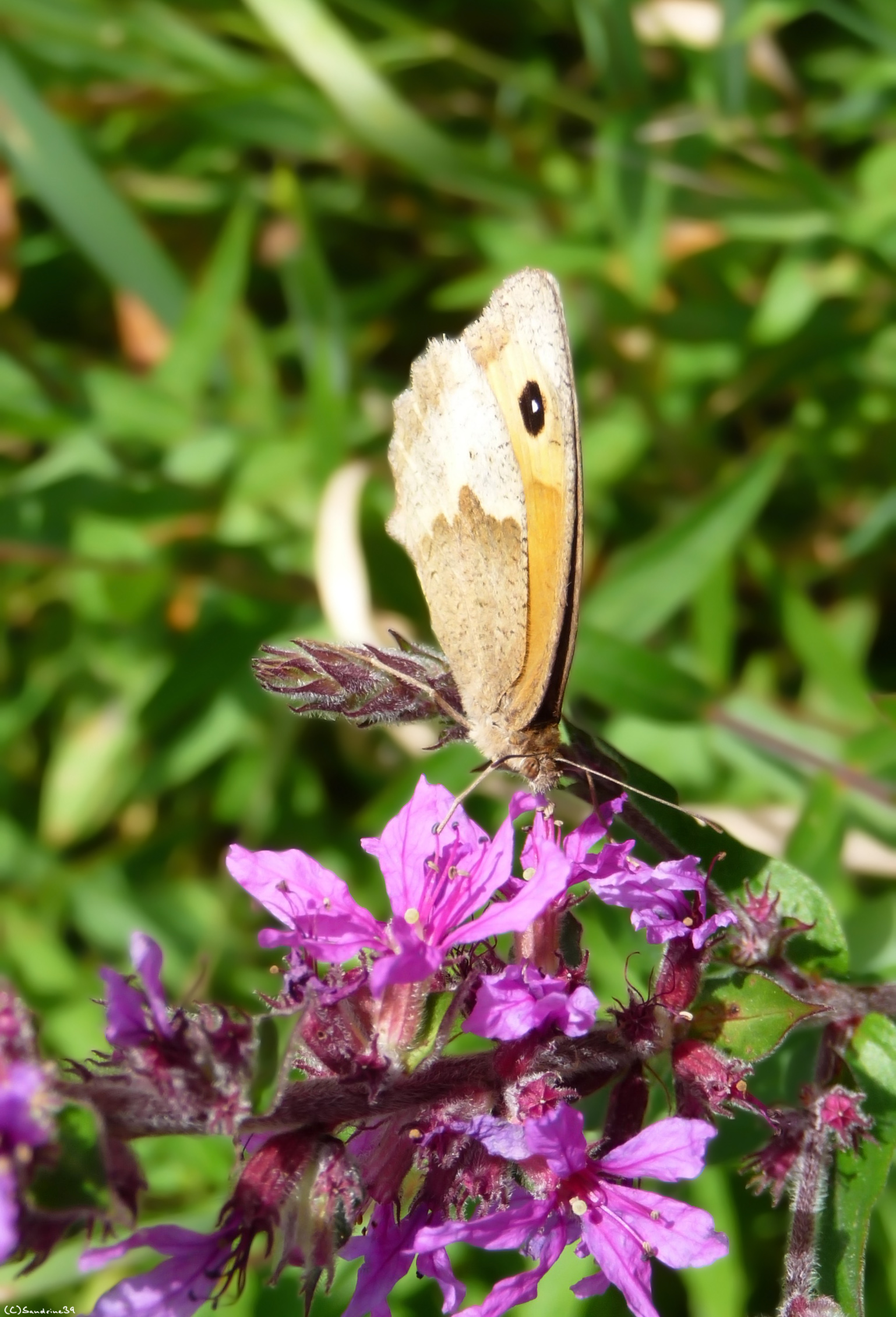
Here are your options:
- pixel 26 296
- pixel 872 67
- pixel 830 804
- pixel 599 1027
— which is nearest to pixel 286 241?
pixel 26 296

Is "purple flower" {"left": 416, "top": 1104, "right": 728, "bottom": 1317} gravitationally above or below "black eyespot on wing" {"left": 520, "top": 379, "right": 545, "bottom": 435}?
below

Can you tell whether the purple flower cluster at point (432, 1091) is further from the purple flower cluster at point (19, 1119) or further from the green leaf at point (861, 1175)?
the green leaf at point (861, 1175)

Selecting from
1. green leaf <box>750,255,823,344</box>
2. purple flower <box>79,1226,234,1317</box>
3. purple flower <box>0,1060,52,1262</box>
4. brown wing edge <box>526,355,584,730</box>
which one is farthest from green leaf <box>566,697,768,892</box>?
green leaf <box>750,255,823,344</box>

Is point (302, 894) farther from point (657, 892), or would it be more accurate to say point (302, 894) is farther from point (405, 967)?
point (657, 892)

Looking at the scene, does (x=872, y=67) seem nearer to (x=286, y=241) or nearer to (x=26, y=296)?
(x=286, y=241)

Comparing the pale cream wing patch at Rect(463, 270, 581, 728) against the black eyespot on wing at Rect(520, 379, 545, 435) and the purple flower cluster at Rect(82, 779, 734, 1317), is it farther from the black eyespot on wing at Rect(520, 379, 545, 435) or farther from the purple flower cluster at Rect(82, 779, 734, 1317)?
the purple flower cluster at Rect(82, 779, 734, 1317)
